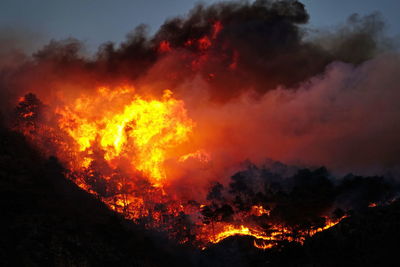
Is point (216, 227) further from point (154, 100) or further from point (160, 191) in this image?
point (154, 100)

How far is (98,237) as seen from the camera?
254 ft

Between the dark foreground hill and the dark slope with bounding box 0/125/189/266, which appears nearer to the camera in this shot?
the dark slope with bounding box 0/125/189/266

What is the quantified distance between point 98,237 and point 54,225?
9053 mm

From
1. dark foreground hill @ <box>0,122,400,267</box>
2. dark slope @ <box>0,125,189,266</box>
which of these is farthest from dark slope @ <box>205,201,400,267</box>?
dark slope @ <box>0,125,189,266</box>

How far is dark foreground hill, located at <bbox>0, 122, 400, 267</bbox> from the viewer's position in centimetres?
6569

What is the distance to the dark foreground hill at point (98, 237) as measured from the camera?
65688mm

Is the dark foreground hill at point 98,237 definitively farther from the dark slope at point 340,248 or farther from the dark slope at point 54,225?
the dark slope at point 340,248

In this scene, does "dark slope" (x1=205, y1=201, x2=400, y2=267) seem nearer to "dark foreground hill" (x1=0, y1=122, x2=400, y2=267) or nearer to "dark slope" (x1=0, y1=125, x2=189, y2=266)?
"dark foreground hill" (x1=0, y1=122, x2=400, y2=267)

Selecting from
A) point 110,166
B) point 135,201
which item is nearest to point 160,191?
point 135,201

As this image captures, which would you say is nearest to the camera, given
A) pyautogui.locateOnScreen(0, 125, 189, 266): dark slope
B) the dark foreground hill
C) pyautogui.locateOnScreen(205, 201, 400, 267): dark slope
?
pyautogui.locateOnScreen(0, 125, 189, 266): dark slope

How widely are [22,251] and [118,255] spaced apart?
18146mm

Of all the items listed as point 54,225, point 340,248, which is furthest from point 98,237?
point 340,248

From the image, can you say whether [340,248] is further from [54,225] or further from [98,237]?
[54,225]

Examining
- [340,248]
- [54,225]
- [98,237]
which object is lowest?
[340,248]
